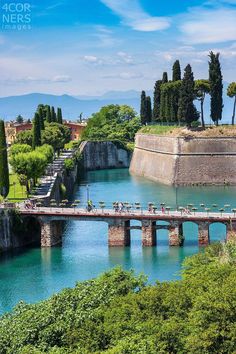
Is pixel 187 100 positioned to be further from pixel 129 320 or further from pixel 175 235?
pixel 129 320

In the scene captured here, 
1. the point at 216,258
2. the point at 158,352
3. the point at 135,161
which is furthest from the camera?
the point at 135,161

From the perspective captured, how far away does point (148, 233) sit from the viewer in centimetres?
4622

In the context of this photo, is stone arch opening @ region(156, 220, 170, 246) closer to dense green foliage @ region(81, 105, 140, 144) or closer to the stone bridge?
the stone bridge

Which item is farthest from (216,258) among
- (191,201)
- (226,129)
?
(226,129)

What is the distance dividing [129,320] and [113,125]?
3785 inches

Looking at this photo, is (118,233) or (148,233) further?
(118,233)

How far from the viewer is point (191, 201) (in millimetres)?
66312

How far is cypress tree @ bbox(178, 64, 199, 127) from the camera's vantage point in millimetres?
80875

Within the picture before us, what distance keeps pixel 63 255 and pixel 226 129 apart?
4229 cm

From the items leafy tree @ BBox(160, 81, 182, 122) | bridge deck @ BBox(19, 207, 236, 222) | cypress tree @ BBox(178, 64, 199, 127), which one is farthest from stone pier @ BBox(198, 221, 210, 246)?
leafy tree @ BBox(160, 81, 182, 122)

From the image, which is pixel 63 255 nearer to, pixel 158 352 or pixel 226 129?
pixel 158 352

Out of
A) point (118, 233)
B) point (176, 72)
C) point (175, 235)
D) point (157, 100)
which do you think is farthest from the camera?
point (157, 100)

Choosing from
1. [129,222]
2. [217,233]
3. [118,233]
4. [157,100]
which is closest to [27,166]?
[129,222]

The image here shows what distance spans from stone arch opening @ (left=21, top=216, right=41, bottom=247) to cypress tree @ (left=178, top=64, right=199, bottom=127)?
35.6 m
